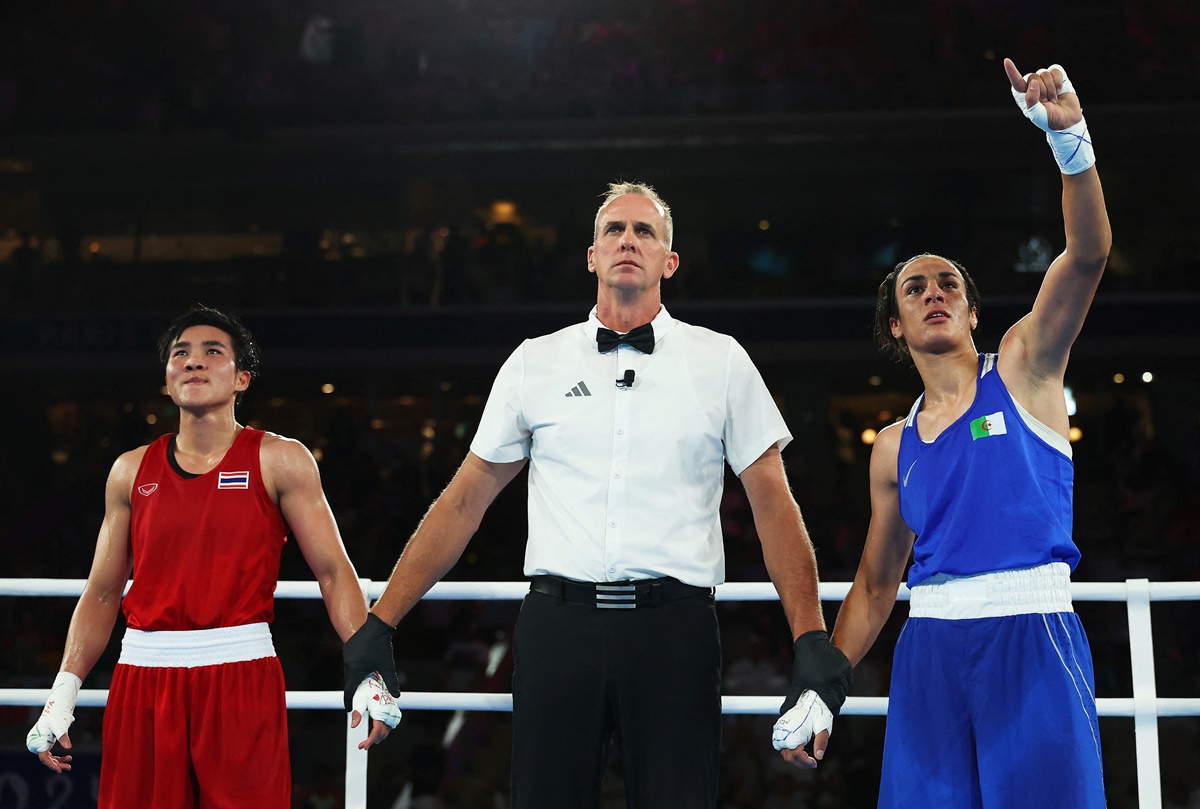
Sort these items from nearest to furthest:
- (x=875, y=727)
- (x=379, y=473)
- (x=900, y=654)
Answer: (x=900, y=654)
(x=875, y=727)
(x=379, y=473)

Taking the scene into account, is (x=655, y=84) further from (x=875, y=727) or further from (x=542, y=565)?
(x=542, y=565)

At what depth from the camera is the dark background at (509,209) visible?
9805 millimetres

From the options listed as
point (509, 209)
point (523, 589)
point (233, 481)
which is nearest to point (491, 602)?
point (509, 209)

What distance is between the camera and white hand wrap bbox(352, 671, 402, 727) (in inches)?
87.0

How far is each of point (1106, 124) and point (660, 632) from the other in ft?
32.6

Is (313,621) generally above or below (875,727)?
above

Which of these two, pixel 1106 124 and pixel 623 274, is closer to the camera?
pixel 623 274

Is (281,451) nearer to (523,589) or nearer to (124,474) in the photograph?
(124,474)

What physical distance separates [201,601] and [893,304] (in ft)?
5.51

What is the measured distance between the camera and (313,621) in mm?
7918

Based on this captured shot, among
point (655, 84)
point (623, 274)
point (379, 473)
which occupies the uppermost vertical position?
point (655, 84)

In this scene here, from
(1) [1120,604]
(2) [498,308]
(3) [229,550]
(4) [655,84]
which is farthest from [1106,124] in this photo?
(3) [229,550]

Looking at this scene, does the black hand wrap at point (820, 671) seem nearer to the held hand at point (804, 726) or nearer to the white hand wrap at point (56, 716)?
the held hand at point (804, 726)

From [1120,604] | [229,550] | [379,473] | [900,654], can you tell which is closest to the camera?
[900,654]
